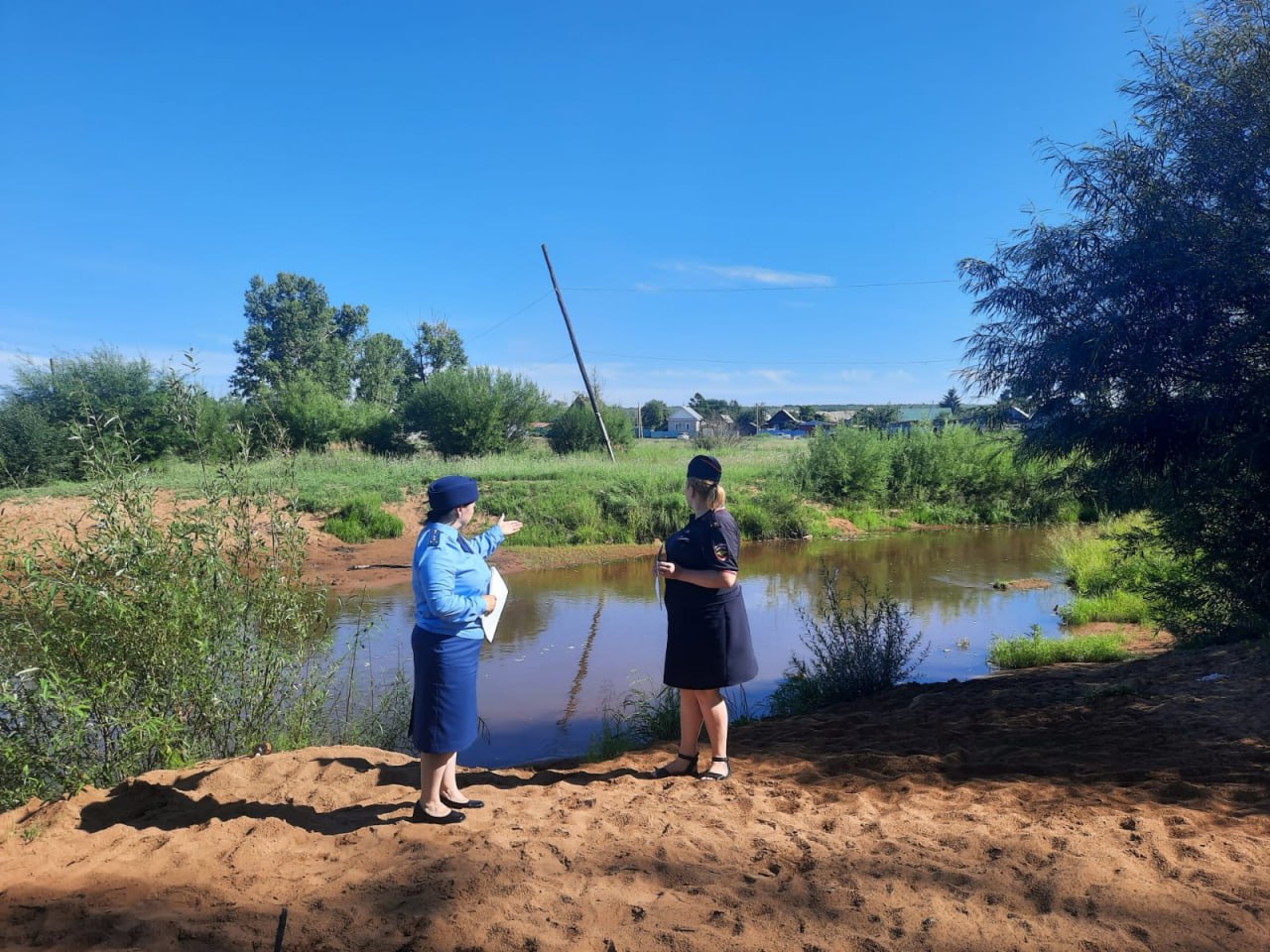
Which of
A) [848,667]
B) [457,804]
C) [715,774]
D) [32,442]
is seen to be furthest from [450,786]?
[32,442]

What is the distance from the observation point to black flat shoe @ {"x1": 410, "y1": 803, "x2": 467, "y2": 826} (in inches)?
165

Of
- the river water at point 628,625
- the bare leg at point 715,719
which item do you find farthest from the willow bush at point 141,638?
the bare leg at point 715,719

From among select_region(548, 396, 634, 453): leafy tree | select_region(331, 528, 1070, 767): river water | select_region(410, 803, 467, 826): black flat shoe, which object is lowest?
select_region(331, 528, 1070, 767): river water

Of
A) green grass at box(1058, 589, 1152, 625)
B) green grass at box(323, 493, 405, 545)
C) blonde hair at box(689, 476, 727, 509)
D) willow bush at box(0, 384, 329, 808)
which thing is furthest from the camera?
green grass at box(323, 493, 405, 545)

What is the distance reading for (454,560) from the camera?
409 cm

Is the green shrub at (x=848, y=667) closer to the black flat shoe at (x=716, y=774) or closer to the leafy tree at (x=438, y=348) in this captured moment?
the black flat shoe at (x=716, y=774)

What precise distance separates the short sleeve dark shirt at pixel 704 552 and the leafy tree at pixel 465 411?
30.9m

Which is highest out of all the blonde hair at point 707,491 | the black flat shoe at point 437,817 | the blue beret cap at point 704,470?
the blue beret cap at point 704,470

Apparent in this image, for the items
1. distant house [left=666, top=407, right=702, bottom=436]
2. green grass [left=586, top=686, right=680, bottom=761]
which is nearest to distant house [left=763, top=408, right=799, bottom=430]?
distant house [left=666, top=407, right=702, bottom=436]

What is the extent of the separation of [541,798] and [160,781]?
2.17 meters

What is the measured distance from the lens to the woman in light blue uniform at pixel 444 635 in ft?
13.2

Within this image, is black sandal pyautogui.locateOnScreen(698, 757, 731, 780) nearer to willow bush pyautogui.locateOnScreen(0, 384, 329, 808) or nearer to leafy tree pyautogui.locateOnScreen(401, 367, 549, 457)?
willow bush pyautogui.locateOnScreen(0, 384, 329, 808)

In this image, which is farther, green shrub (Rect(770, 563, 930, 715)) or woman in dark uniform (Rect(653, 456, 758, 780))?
green shrub (Rect(770, 563, 930, 715))

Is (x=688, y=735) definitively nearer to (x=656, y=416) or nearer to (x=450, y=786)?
(x=450, y=786)
